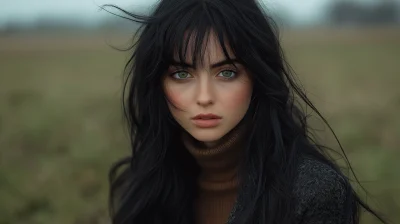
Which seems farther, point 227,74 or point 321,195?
point 227,74

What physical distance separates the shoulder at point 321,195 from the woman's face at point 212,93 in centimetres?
33

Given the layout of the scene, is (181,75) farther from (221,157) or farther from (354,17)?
(354,17)

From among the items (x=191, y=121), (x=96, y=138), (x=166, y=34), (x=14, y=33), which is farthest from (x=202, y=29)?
(x=14, y=33)

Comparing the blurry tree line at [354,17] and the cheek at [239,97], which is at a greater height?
the cheek at [239,97]

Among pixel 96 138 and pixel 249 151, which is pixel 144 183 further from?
pixel 96 138

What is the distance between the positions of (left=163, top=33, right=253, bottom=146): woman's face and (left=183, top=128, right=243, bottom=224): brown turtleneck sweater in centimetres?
10

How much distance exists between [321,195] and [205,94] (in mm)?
545

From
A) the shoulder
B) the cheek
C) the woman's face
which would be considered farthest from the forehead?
the shoulder

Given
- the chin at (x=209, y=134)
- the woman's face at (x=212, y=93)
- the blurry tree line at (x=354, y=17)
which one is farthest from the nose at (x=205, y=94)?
the blurry tree line at (x=354, y=17)

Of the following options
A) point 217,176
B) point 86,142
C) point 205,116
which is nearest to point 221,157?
point 217,176

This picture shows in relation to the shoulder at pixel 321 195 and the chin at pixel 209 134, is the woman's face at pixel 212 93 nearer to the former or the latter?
the chin at pixel 209 134

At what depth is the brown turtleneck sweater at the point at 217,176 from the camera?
2.47 m

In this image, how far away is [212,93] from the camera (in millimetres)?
2309

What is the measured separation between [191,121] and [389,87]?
9726 mm
